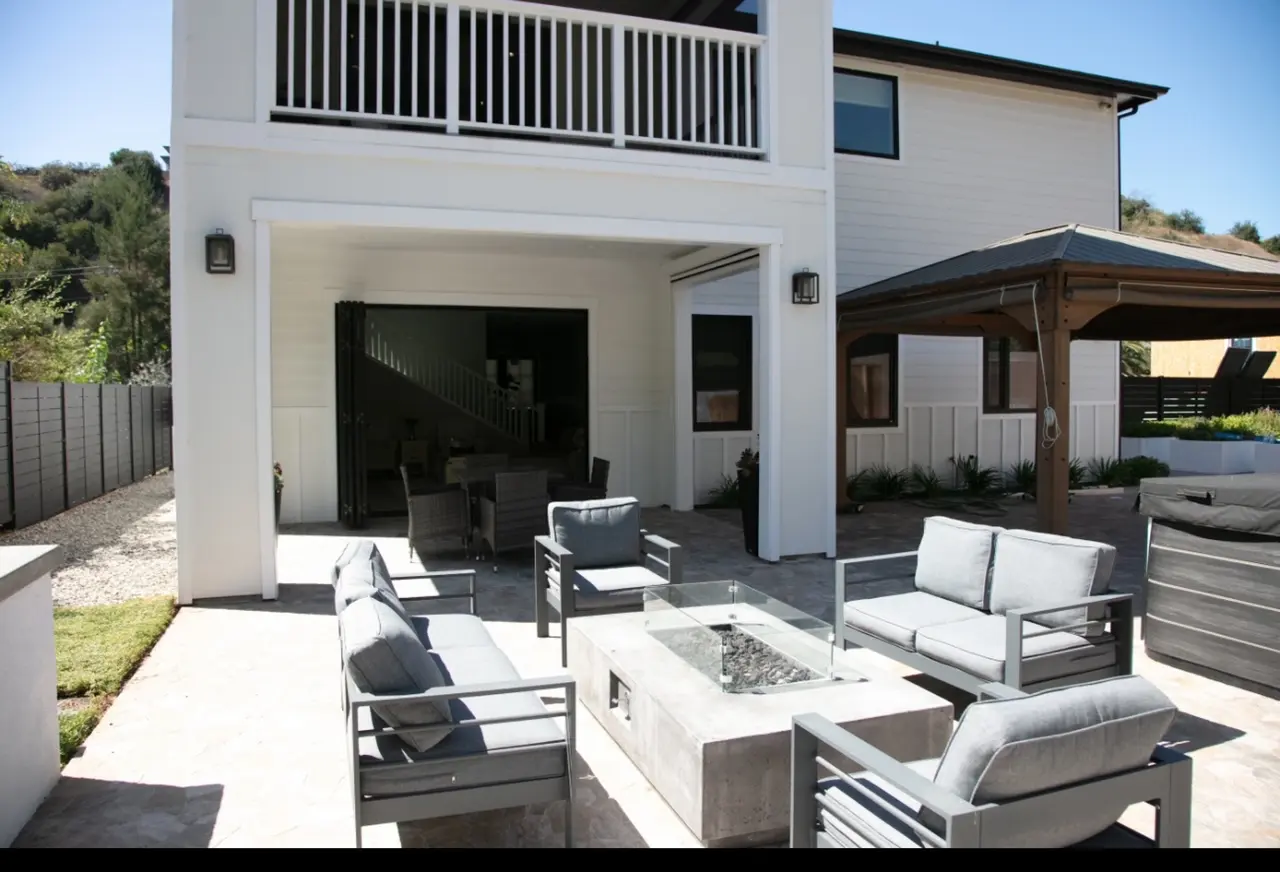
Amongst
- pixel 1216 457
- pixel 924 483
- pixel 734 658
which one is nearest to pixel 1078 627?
pixel 734 658

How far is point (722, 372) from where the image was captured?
1106 cm

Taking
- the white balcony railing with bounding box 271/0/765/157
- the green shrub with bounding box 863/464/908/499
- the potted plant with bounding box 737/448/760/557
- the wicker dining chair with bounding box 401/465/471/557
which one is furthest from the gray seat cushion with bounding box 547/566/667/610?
the green shrub with bounding box 863/464/908/499

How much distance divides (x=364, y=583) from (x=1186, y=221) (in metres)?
54.9

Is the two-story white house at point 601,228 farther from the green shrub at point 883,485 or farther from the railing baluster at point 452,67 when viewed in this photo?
the green shrub at point 883,485

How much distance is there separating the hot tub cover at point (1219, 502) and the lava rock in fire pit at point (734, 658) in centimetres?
259

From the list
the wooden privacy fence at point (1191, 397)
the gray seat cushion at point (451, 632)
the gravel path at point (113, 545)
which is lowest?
the gravel path at point (113, 545)

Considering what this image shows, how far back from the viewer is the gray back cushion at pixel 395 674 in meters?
2.82

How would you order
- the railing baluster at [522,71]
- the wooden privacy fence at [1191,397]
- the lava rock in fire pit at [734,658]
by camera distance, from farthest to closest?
the wooden privacy fence at [1191,397], the railing baluster at [522,71], the lava rock in fire pit at [734,658]

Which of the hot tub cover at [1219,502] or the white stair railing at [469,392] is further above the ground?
the white stair railing at [469,392]

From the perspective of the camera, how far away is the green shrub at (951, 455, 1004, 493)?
39.9 feet

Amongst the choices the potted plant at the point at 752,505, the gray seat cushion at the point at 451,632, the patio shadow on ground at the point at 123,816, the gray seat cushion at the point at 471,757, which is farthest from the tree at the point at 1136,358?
the patio shadow on ground at the point at 123,816

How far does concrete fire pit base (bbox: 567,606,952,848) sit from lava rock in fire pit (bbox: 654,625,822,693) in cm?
6

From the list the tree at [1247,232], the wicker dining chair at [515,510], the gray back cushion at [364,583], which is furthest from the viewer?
the tree at [1247,232]

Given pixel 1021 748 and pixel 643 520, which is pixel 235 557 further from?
pixel 1021 748
